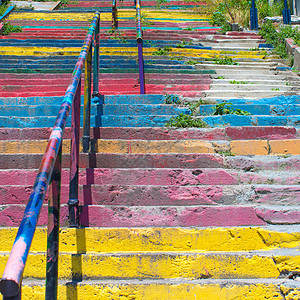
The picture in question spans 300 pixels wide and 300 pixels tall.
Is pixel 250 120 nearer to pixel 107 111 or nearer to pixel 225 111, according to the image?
pixel 225 111

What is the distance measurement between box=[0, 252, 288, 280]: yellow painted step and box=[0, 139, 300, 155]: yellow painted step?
142 centimetres

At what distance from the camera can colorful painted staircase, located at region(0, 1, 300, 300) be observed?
88.9 inches

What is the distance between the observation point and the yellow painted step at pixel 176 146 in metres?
3.55

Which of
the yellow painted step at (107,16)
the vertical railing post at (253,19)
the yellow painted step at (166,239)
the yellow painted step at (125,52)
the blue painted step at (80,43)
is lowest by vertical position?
the yellow painted step at (166,239)

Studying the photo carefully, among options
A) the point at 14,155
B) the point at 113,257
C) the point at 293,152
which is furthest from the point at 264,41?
the point at 113,257

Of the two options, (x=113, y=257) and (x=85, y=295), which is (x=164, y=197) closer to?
(x=113, y=257)

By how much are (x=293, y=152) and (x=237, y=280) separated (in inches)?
72.3

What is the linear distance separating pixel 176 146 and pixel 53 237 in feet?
6.39

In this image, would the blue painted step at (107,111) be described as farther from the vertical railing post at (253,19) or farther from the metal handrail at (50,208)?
the vertical railing post at (253,19)

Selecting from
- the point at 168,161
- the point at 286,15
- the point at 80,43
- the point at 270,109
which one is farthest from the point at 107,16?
the point at 168,161

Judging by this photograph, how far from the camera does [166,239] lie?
2.50 m

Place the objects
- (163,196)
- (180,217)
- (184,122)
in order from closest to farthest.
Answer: (180,217) → (163,196) → (184,122)

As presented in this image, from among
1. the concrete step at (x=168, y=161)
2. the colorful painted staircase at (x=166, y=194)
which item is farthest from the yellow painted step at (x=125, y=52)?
the concrete step at (x=168, y=161)

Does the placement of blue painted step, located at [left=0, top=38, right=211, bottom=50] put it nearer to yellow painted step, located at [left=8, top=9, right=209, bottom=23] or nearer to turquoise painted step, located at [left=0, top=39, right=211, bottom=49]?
turquoise painted step, located at [left=0, top=39, right=211, bottom=49]
